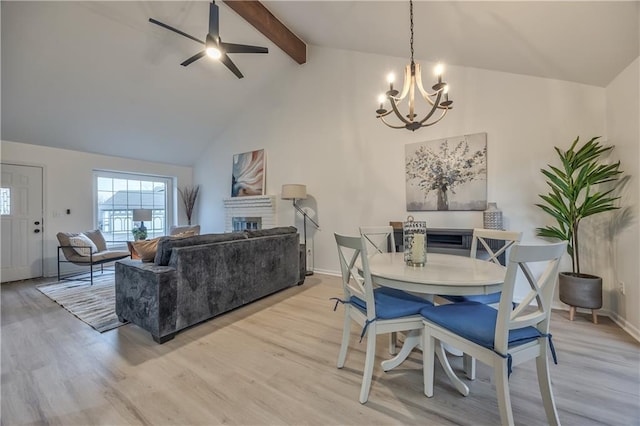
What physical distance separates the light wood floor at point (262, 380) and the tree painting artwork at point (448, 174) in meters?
1.63

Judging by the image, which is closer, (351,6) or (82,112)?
(351,6)

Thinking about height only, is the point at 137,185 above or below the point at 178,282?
above

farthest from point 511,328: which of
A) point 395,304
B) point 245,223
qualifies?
point 245,223

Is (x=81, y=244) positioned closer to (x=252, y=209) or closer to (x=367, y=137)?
(x=252, y=209)

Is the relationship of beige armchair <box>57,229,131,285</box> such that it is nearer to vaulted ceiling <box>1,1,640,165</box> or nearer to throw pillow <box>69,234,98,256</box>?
throw pillow <box>69,234,98,256</box>

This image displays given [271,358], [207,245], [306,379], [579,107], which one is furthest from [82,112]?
[579,107]

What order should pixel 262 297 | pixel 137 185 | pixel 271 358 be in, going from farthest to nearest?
pixel 137 185
pixel 262 297
pixel 271 358

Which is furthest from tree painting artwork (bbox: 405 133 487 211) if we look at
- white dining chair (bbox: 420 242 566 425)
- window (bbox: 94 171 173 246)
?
window (bbox: 94 171 173 246)

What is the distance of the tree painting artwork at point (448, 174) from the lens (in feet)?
11.0

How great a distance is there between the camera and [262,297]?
3318 millimetres

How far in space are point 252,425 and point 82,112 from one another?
210 inches

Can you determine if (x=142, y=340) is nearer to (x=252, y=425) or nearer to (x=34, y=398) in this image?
(x=34, y=398)

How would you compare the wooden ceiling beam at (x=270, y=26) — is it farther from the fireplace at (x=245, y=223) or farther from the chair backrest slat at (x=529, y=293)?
the chair backrest slat at (x=529, y=293)

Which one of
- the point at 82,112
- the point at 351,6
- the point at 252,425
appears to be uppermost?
the point at 351,6
